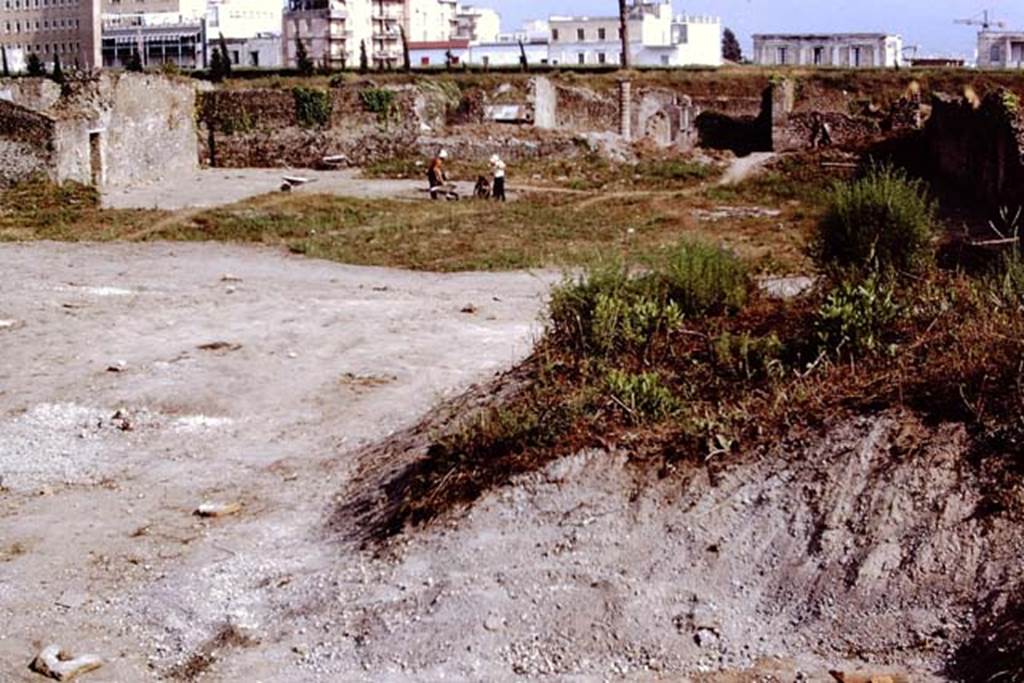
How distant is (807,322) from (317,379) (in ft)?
19.9

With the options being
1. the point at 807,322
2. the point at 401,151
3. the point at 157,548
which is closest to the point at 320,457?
the point at 157,548

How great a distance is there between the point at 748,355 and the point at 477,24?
9776cm

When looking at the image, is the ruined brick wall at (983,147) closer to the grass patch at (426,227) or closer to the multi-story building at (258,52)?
the grass patch at (426,227)

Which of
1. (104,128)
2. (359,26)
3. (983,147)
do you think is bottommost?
(983,147)

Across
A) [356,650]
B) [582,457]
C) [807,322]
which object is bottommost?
[356,650]

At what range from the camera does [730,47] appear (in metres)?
103

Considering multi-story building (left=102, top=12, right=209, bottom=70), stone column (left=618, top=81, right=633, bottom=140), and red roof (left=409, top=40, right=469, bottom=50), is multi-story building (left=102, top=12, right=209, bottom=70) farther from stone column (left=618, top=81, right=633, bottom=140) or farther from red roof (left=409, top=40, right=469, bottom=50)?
stone column (left=618, top=81, right=633, bottom=140)

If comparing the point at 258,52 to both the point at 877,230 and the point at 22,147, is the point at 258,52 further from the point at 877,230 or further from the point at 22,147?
the point at 877,230

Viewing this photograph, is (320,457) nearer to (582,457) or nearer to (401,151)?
(582,457)

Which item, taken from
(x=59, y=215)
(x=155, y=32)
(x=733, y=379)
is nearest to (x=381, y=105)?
(x=59, y=215)

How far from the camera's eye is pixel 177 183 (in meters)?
35.0

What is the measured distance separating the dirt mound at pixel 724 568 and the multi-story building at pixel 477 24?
92401 mm

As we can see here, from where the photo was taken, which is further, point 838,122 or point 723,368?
point 838,122

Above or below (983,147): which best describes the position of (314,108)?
above
